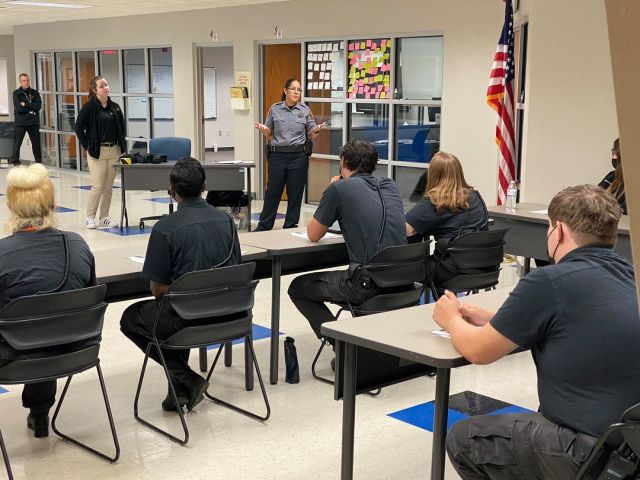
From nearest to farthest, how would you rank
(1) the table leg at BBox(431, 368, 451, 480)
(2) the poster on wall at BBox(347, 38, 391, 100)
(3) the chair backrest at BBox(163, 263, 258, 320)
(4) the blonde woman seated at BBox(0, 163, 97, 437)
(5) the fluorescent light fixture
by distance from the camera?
(1) the table leg at BBox(431, 368, 451, 480), (4) the blonde woman seated at BBox(0, 163, 97, 437), (3) the chair backrest at BBox(163, 263, 258, 320), (2) the poster on wall at BBox(347, 38, 391, 100), (5) the fluorescent light fixture

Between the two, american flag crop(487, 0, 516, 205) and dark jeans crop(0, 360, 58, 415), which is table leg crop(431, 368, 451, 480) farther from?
american flag crop(487, 0, 516, 205)

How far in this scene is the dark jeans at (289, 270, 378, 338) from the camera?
4207 millimetres

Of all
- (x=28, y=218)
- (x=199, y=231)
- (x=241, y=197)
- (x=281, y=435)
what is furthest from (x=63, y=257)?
(x=241, y=197)

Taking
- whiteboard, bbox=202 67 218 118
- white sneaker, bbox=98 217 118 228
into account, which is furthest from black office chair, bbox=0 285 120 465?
whiteboard, bbox=202 67 218 118

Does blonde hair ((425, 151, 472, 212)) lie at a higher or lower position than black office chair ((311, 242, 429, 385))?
higher

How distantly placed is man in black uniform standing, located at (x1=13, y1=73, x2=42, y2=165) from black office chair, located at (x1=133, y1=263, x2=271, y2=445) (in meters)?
12.2

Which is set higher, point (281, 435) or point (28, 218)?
point (28, 218)

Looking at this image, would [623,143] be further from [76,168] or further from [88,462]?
[76,168]

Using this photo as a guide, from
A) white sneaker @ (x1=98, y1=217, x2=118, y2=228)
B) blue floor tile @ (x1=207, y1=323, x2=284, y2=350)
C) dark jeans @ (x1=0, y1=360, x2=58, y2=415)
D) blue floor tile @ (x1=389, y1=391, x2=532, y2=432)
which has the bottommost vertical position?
blue floor tile @ (x1=389, y1=391, x2=532, y2=432)

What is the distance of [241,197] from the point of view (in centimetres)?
912

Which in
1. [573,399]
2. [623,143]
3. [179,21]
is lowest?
[573,399]

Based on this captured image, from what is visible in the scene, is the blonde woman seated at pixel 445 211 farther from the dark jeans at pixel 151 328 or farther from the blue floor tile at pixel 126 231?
the blue floor tile at pixel 126 231

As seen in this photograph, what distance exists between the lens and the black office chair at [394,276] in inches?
160

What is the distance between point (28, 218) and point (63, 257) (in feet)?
0.67
